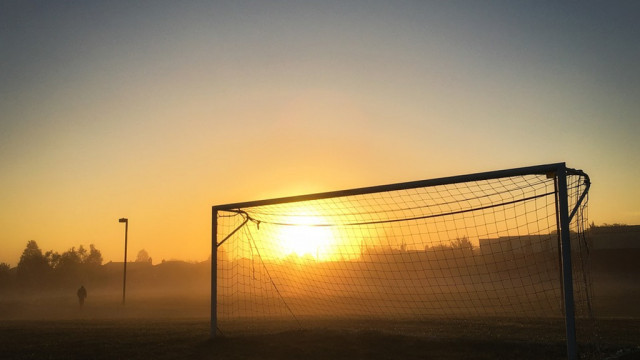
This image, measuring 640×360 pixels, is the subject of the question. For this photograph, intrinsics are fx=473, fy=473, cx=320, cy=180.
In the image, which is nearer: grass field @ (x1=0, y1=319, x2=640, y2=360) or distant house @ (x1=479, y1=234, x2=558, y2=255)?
grass field @ (x1=0, y1=319, x2=640, y2=360)

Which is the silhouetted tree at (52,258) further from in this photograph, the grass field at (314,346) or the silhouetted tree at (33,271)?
the grass field at (314,346)

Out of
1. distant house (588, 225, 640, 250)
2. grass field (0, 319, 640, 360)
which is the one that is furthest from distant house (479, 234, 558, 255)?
distant house (588, 225, 640, 250)

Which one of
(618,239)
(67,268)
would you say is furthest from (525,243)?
(67,268)

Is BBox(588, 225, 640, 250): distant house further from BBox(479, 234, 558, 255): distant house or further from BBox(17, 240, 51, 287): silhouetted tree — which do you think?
BBox(17, 240, 51, 287): silhouetted tree

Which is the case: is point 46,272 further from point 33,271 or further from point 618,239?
point 618,239

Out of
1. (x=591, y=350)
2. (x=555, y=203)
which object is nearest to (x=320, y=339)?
(x=591, y=350)

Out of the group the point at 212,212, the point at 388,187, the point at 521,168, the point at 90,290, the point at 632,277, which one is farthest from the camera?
the point at 90,290

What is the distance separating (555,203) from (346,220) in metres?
5.33

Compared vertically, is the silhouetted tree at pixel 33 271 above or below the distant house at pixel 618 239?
below

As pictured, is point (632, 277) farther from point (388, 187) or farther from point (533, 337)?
point (388, 187)

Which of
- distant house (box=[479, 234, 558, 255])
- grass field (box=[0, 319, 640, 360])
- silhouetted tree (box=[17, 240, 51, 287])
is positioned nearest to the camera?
grass field (box=[0, 319, 640, 360])

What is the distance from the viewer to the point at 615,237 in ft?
151

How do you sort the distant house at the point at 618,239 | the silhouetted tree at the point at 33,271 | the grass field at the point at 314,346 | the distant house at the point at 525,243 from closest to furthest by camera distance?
the grass field at the point at 314,346 < the distant house at the point at 525,243 < the distant house at the point at 618,239 < the silhouetted tree at the point at 33,271

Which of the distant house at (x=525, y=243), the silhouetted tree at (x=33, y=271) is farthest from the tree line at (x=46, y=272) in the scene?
the distant house at (x=525, y=243)
